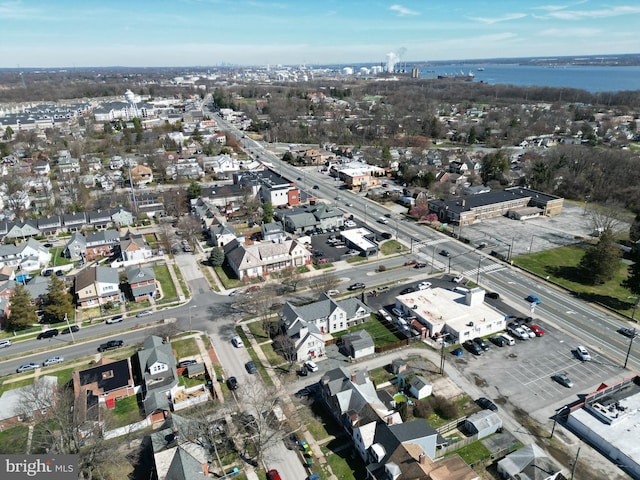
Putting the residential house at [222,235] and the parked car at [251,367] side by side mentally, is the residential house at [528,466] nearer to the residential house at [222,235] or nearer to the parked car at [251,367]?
the parked car at [251,367]

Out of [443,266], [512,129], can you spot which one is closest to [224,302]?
[443,266]

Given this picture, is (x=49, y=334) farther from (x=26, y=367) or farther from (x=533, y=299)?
(x=533, y=299)

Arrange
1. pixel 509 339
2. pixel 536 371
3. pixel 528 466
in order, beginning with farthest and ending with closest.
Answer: pixel 509 339, pixel 536 371, pixel 528 466

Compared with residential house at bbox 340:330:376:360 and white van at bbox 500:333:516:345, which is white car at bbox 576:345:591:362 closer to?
white van at bbox 500:333:516:345

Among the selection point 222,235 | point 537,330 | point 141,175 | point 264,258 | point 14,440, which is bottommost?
point 14,440

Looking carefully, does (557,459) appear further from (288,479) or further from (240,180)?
(240,180)

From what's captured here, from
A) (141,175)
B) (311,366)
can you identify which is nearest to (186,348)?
(311,366)

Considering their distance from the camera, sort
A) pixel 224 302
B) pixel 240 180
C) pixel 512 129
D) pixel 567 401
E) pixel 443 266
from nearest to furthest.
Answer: pixel 567 401 < pixel 224 302 < pixel 443 266 < pixel 240 180 < pixel 512 129
